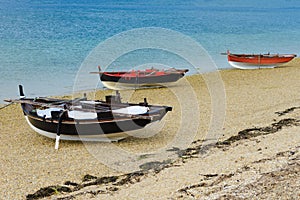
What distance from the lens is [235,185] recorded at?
22.9ft

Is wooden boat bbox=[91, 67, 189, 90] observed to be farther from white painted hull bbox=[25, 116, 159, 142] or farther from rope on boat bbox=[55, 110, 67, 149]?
rope on boat bbox=[55, 110, 67, 149]

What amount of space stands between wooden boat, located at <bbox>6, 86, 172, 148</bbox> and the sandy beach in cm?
32

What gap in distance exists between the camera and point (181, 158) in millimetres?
10258

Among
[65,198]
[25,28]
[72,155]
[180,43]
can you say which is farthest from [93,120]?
[25,28]

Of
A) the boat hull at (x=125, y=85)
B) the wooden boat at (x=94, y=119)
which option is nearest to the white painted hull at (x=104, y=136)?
the wooden boat at (x=94, y=119)

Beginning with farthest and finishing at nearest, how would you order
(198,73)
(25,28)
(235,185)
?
1. (25,28)
2. (198,73)
3. (235,185)

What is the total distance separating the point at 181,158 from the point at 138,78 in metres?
10.2

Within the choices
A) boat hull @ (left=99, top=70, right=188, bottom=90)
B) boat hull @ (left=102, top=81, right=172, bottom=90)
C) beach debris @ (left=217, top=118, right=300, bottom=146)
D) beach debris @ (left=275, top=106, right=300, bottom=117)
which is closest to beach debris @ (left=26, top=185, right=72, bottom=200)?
beach debris @ (left=217, top=118, right=300, bottom=146)

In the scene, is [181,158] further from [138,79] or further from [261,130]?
[138,79]

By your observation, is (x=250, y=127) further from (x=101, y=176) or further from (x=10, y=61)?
(x=10, y=61)

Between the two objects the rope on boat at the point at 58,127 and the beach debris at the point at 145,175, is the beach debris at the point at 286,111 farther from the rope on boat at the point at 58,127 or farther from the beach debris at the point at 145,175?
the rope on boat at the point at 58,127

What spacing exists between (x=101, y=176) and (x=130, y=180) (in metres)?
0.86

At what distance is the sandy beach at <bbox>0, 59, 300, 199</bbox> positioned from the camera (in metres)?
7.40

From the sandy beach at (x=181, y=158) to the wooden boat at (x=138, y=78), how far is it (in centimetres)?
324
